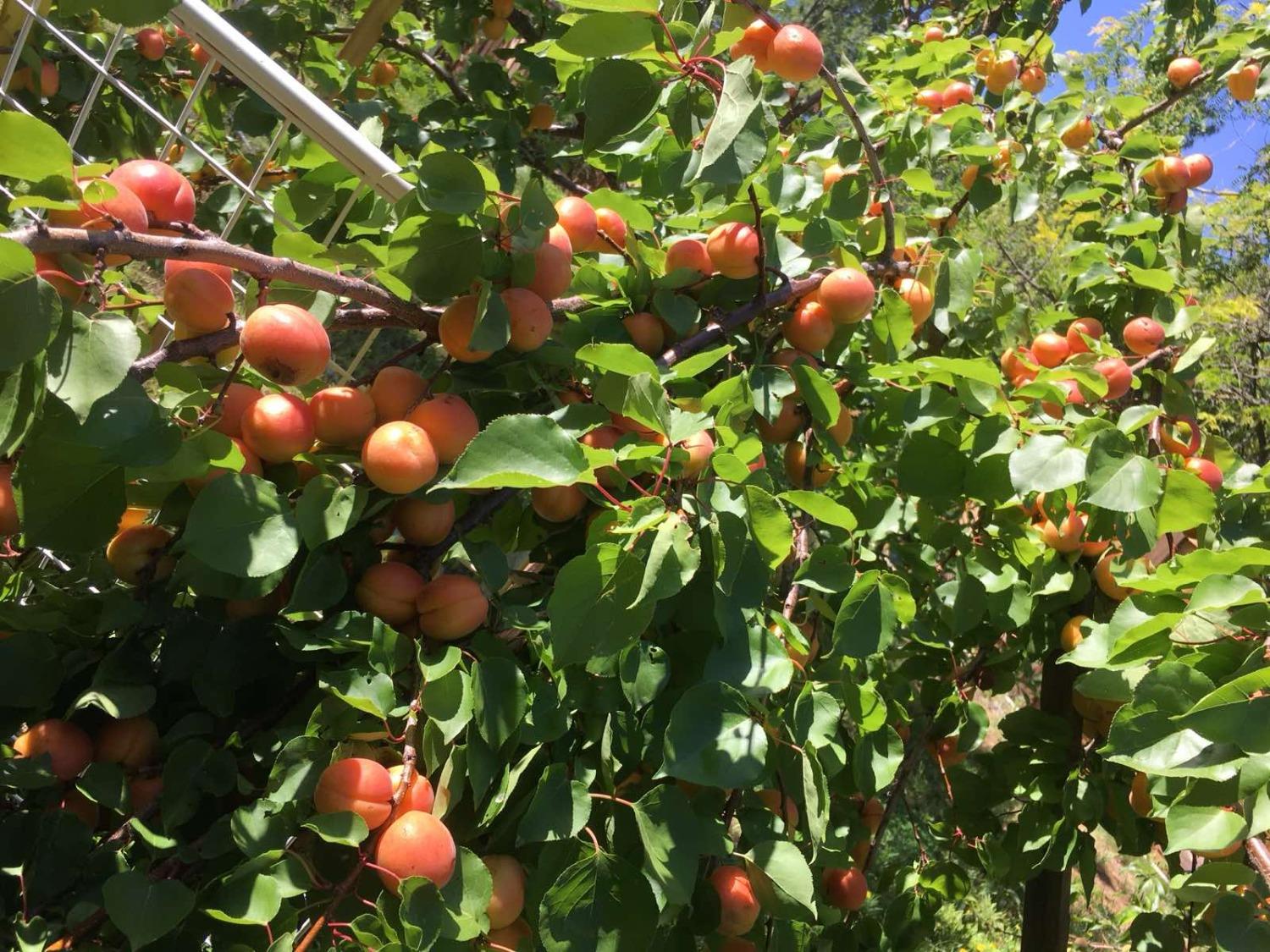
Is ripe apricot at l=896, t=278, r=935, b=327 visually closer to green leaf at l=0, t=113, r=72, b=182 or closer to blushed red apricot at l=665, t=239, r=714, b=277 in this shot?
blushed red apricot at l=665, t=239, r=714, b=277

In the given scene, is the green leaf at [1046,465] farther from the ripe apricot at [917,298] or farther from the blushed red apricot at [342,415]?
the blushed red apricot at [342,415]

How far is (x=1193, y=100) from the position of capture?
12.7 ft

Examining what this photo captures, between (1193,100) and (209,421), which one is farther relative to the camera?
(1193,100)

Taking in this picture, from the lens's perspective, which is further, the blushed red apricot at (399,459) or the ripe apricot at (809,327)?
the ripe apricot at (809,327)

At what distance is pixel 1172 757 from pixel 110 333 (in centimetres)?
76

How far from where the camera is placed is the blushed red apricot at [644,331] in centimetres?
89

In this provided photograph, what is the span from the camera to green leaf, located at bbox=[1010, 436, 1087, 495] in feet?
2.86

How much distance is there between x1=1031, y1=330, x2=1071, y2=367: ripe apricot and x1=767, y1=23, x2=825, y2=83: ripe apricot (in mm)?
576

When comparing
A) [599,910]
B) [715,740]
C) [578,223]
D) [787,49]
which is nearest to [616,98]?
[578,223]

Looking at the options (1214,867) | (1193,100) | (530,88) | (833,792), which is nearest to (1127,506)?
(1214,867)

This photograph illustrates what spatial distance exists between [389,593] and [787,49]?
607 millimetres

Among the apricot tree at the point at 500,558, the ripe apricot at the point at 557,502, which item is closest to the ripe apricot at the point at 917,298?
the apricot tree at the point at 500,558

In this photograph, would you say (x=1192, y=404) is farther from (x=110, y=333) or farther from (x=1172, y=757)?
(x=110, y=333)

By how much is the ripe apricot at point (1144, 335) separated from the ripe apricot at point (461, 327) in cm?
102
